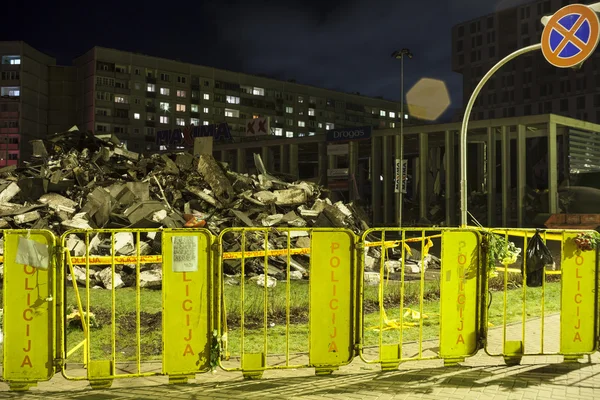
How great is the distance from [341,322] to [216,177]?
50.6 feet

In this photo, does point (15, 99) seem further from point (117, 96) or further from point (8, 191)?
point (8, 191)

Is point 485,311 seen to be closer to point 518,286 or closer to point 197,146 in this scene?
point 518,286

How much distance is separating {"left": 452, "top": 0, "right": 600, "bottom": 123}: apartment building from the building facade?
39.3 m

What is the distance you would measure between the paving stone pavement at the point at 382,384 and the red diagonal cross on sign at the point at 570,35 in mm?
5928

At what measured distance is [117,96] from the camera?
8369 centimetres

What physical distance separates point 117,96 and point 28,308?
8350cm

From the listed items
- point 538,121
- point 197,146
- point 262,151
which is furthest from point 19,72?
point 538,121

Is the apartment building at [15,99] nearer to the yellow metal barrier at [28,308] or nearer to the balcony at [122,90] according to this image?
the balcony at [122,90]

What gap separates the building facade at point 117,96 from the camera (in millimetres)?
82062

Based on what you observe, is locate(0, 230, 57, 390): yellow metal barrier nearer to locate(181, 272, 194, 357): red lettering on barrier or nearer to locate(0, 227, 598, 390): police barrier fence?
locate(0, 227, 598, 390): police barrier fence

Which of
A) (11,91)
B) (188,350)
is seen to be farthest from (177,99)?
(188,350)

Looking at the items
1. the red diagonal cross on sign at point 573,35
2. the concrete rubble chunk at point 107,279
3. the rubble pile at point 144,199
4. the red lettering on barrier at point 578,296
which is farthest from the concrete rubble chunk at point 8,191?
the red lettering on barrier at point 578,296

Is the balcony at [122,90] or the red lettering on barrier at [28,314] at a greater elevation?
the balcony at [122,90]

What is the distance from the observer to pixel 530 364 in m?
6.98
